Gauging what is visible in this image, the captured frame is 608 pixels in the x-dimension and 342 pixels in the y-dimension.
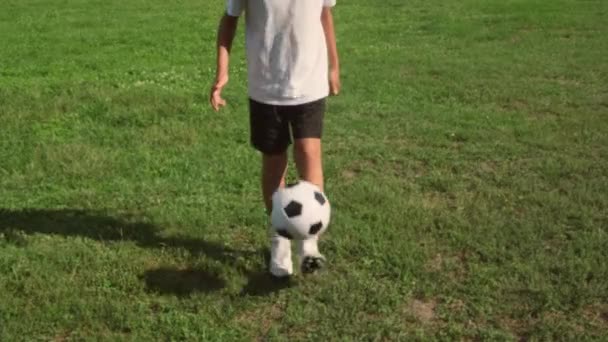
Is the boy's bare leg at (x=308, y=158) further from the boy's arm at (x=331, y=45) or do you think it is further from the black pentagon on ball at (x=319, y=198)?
the boy's arm at (x=331, y=45)

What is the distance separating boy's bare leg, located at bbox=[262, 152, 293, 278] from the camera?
3.77 metres

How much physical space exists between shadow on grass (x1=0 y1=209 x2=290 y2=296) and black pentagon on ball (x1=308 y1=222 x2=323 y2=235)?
0.31m

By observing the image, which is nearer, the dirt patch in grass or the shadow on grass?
the dirt patch in grass

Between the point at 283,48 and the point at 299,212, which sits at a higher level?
the point at 283,48

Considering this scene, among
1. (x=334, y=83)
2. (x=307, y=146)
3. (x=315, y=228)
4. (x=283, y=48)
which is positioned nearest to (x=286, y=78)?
(x=283, y=48)

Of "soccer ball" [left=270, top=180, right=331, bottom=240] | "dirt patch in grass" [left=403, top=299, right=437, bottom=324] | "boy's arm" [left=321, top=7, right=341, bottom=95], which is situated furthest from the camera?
"boy's arm" [left=321, top=7, right=341, bottom=95]

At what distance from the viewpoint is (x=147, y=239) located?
425cm

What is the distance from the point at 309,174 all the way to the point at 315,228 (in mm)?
375

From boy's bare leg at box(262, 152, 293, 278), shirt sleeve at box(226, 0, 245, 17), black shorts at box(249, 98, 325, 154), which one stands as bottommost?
boy's bare leg at box(262, 152, 293, 278)

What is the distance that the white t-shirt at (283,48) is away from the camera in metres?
3.71

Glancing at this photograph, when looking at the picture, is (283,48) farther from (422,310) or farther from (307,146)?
(422,310)

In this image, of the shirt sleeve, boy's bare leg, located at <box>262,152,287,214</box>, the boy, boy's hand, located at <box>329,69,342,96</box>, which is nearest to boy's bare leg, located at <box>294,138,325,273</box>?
the boy

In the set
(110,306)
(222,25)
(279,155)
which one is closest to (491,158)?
(279,155)

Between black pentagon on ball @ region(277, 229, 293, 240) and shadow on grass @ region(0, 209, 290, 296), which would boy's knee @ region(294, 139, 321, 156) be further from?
shadow on grass @ region(0, 209, 290, 296)
